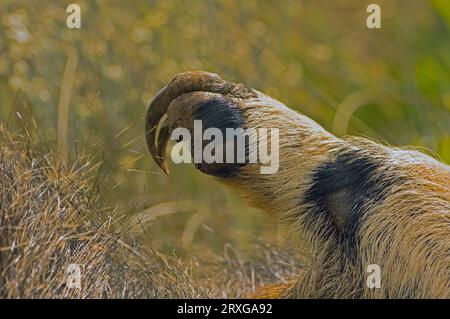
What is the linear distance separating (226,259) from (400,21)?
3.96 metres

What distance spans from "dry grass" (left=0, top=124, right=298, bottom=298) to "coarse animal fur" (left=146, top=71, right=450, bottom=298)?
0.96ft

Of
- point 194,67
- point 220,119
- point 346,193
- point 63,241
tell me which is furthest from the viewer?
point 194,67

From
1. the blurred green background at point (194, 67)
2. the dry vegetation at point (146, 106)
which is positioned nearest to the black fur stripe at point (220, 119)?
the dry vegetation at point (146, 106)

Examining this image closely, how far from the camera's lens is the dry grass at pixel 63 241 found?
2.56m

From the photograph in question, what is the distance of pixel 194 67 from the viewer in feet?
19.8

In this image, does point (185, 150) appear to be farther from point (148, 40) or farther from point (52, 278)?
point (148, 40)

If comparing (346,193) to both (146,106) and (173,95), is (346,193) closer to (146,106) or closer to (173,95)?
(173,95)

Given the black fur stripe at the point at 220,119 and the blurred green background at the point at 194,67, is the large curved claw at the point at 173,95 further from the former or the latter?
the blurred green background at the point at 194,67

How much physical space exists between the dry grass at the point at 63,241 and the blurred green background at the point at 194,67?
1951 millimetres

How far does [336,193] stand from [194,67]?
3056mm

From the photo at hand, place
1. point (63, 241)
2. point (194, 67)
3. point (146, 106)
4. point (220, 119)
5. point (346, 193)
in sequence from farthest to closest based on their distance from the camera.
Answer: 1. point (194, 67)
2. point (146, 106)
3. point (220, 119)
4. point (346, 193)
5. point (63, 241)

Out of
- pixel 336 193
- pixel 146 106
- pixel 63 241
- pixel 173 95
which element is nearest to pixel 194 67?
pixel 146 106
